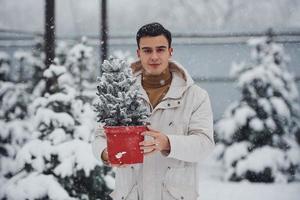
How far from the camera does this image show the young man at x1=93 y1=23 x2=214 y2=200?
201 cm

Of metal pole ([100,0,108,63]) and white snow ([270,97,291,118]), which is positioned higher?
metal pole ([100,0,108,63])

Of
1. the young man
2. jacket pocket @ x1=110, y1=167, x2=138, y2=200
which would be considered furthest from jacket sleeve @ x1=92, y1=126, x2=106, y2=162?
jacket pocket @ x1=110, y1=167, x2=138, y2=200

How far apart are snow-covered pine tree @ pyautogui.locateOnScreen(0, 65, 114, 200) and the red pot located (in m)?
2.56

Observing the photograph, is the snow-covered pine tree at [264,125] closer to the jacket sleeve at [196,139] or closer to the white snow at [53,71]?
the white snow at [53,71]

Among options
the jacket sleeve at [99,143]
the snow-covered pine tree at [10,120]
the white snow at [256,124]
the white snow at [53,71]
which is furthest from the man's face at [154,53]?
the white snow at [256,124]

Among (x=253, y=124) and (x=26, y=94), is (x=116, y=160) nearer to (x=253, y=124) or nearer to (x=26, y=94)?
(x=26, y=94)

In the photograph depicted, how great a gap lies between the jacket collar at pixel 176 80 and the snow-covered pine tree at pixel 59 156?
2.25 m

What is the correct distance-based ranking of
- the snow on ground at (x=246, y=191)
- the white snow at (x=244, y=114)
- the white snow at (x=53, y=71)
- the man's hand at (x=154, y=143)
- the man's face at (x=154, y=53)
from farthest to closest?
the white snow at (x=244, y=114), the snow on ground at (x=246, y=191), the white snow at (x=53, y=71), the man's face at (x=154, y=53), the man's hand at (x=154, y=143)

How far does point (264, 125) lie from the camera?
257 inches

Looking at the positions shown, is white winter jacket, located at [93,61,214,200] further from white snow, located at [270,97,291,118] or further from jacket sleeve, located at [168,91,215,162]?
white snow, located at [270,97,291,118]

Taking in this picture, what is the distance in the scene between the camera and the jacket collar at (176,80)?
6.79 ft

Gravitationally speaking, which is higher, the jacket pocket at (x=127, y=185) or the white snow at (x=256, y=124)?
the white snow at (x=256, y=124)

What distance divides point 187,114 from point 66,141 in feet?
8.76

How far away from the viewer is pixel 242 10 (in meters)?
8.37
